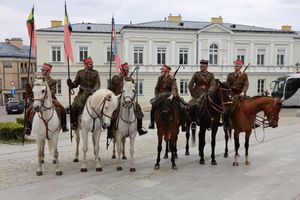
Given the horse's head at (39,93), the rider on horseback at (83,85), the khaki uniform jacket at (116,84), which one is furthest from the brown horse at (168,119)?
the horse's head at (39,93)

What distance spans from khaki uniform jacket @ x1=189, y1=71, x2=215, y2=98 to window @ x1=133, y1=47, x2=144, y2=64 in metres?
29.2

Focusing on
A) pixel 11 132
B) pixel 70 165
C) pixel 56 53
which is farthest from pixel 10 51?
pixel 70 165

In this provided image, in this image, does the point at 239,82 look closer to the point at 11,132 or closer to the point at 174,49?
the point at 11,132

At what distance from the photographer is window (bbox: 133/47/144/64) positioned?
126 ft

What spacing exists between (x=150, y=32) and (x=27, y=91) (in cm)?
3076

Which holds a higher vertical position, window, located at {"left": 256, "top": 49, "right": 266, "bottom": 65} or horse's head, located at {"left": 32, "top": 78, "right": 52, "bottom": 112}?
window, located at {"left": 256, "top": 49, "right": 266, "bottom": 65}

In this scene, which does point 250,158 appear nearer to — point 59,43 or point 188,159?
point 188,159

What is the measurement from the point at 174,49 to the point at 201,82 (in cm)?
3000

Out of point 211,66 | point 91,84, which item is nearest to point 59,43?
Answer: point 211,66

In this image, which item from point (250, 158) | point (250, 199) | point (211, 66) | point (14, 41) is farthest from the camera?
point (14, 41)

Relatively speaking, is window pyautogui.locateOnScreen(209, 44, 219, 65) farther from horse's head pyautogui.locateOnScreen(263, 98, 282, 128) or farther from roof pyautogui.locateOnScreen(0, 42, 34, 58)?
roof pyautogui.locateOnScreen(0, 42, 34, 58)

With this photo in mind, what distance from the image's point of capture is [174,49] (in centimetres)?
3928

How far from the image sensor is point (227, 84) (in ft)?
30.9

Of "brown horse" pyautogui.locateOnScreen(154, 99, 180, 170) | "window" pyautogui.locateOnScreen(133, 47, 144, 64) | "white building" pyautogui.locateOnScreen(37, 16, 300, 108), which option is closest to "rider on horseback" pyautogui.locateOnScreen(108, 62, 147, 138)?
"brown horse" pyautogui.locateOnScreen(154, 99, 180, 170)
